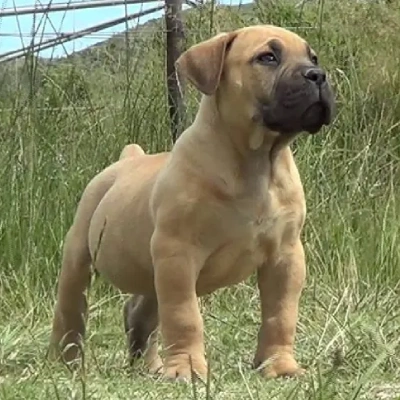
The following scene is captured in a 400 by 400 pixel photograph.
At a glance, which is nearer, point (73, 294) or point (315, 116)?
point (315, 116)

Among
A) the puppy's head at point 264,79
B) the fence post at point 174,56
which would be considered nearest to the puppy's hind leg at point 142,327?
the puppy's head at point 264,79

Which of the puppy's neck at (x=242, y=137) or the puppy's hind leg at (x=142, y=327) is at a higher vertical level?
the puppy's neck at (x=242, y=137)

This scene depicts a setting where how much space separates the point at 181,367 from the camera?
3.21m

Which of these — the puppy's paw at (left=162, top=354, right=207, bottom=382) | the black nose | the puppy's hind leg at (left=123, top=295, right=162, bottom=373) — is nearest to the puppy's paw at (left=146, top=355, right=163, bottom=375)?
the puppy's hind leg at (left=123, top=295, right=162, bottom=373)

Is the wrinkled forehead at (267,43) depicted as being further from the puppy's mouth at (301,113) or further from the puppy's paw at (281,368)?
the puppy's paw at (281,368)

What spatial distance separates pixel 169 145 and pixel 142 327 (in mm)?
1624

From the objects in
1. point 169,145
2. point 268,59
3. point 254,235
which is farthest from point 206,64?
point 169,145

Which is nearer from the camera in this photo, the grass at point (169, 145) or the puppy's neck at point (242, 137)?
the puppy's neck at point (242, 137)

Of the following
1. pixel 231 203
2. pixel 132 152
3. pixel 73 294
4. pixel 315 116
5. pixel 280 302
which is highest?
pixel 315 116

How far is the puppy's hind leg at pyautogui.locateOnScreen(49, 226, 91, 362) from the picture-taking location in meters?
3.93

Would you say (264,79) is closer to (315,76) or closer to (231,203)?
(315,76)

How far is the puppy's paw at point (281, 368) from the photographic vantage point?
326 centimetres

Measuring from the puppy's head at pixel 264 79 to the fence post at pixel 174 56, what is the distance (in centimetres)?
179

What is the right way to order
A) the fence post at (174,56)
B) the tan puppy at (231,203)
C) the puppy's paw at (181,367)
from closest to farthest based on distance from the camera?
the puppy's paw at (181,367) → the tan puppy at (231,203) → the fence post at (174,56)
